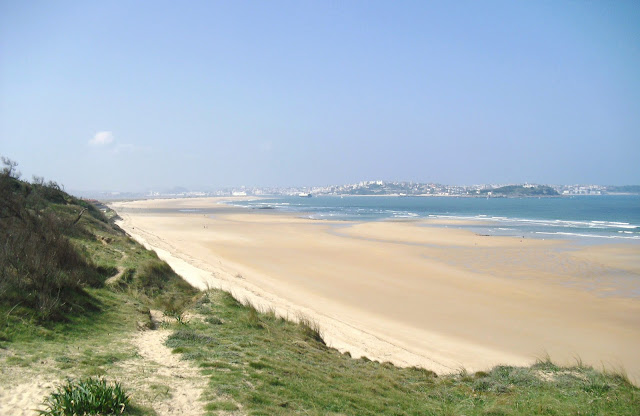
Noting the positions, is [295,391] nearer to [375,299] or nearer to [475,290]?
[375,299]

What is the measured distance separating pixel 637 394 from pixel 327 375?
5072mm

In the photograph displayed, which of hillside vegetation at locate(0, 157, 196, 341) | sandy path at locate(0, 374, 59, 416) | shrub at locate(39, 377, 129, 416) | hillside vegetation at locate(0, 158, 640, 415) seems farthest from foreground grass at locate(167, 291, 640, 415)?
hillside vegetation at locate(0, 157, 196, 341)

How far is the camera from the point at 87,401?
183 inches

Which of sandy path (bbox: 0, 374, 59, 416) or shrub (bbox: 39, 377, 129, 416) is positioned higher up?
shrub (bbox: 39, 377, 129, 416)

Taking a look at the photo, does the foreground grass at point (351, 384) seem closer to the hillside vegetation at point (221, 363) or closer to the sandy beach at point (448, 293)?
the hillside vegetation at point (221, 363)

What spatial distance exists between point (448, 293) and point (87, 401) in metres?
15.5

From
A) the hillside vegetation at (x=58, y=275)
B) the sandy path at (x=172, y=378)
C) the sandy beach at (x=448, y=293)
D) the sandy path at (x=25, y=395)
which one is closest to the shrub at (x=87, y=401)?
the sandy path at (x=25, y=395)

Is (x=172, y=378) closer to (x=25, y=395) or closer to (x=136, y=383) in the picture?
(x=136, y=383)

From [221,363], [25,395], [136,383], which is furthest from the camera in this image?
[221,363]

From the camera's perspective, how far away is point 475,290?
60.1ft

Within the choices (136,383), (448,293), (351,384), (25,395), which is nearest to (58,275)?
(25,395)

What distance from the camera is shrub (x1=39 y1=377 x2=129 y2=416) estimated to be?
15.0 ft

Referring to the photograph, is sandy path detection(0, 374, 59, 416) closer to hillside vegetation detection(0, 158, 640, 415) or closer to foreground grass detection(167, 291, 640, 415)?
hillside vegetation detection(0, 158, 640, 415)

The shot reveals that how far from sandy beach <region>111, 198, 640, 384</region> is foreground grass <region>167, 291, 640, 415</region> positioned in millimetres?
1948
